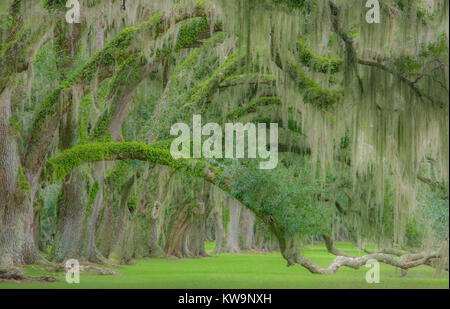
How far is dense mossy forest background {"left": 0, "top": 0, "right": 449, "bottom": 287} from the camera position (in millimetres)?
9766

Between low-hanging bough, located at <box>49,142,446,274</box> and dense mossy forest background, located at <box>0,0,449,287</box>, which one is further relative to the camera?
low-hanging bough, located at <box>49,142,446,274</box>

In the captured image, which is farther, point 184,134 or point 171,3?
point 184,134

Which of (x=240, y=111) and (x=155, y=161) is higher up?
(x=240, y=111)

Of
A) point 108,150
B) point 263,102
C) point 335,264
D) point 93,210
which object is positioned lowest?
point 335,264

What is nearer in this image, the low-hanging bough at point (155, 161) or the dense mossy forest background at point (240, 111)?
the dense mossy forest background at point (240, 111)

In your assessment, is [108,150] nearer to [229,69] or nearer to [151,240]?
[229,69]

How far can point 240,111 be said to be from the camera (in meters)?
16.3

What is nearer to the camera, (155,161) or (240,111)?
(155,161)

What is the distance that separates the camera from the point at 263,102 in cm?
1648

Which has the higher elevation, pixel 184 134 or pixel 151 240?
pixel 184 134

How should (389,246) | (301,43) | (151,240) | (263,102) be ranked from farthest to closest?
(151,240)
(389,246)
(263,102)
(301,43)

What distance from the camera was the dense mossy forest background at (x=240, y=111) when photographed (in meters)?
9.77

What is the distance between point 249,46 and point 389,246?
34.1 ft

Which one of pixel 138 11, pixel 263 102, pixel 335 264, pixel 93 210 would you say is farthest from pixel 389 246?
pixel 138 11
